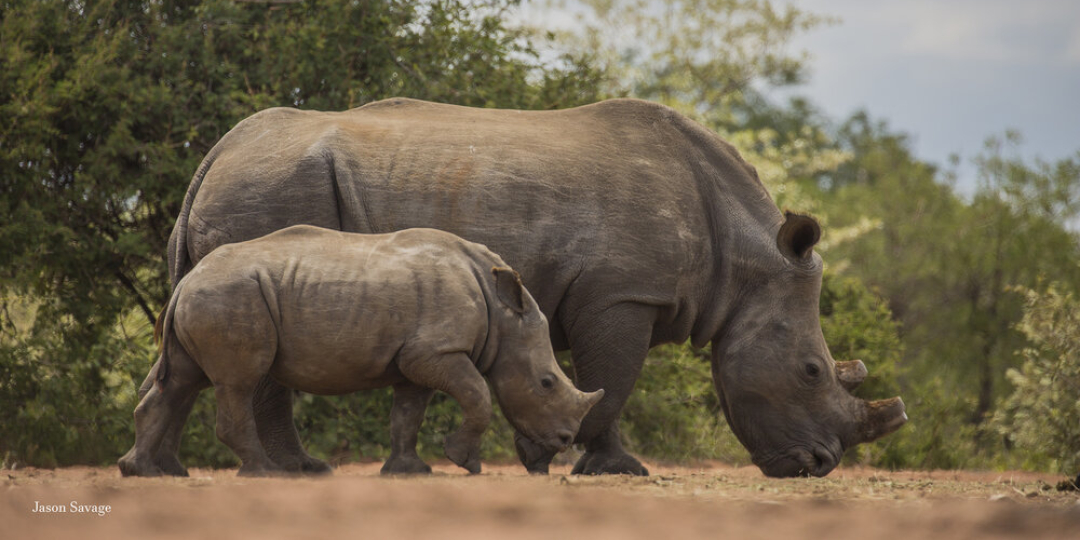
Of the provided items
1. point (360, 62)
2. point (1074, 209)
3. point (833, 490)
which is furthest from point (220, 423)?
point (1074, 209)

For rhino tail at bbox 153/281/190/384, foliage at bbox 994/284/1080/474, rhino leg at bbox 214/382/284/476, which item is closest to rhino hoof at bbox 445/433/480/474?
rhino leg at bbox 214/382/284/476

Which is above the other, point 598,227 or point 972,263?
point 598,227

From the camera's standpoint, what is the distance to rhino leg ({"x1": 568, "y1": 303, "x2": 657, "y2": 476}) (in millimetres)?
7641

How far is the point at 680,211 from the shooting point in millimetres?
7980

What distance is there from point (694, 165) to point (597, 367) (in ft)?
5.45

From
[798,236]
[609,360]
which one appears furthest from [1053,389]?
[609,360]

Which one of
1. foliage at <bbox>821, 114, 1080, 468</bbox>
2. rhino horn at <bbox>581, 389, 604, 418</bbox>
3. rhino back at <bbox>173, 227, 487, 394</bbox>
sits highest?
A: rhino back at <bbox>173, 227, 487, 394</bbox>

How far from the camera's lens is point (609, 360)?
769 cm

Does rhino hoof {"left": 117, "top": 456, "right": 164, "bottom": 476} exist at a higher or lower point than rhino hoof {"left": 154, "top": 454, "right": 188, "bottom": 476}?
higher

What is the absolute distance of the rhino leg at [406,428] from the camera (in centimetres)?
644

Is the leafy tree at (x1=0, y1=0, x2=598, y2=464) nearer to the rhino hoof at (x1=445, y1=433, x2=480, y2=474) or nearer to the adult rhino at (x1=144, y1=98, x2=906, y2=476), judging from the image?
the adult rhino at (x1=144, y1=98, x2=906, y2=476)

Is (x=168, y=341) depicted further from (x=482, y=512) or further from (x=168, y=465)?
(x=482, y=512)

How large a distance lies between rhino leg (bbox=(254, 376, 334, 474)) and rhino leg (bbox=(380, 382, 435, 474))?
36.8 inches

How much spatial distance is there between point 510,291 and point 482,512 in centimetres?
208
